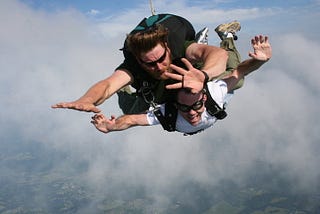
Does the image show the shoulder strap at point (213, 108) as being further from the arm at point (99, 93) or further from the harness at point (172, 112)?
the arm at point (99, 93)

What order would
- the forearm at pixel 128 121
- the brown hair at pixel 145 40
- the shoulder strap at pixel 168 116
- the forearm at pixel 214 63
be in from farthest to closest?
1. the forearm at pixel 128 121
2. the shoulder strap at pixel 168 116
3. the brown hair at pixel 145 40
4. the forearm at pixel 214 63

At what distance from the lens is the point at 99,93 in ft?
11.3

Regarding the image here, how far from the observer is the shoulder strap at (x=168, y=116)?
4.32m

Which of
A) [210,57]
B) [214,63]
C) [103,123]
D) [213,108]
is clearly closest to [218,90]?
[213,108]

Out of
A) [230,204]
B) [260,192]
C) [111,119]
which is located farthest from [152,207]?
[111,119]

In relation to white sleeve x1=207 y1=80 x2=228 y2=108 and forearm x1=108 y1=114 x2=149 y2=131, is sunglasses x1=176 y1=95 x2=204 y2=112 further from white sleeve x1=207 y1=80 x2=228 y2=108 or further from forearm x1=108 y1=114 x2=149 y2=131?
forearm x1=108 y1=114 x2=149 y2=131

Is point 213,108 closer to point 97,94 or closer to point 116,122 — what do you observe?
point 116,122

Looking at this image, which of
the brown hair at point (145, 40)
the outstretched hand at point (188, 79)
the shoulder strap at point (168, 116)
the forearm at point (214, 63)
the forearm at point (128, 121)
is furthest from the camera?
the forearm at point (128, 121)

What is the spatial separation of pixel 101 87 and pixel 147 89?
0.75m

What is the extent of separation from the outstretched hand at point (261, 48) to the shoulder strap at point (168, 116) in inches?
51.2

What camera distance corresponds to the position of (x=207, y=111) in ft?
13.8

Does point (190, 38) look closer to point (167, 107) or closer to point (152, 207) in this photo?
point (167, 107)

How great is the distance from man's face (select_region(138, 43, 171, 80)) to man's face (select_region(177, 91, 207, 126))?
0.43 metres

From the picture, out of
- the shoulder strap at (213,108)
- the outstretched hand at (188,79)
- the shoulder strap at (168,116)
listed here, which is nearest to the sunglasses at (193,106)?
the shoulder strap at (213,108)
